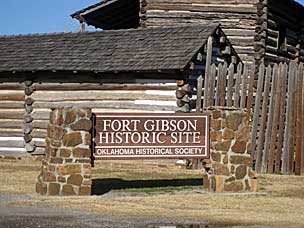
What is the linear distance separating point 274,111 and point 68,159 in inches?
276

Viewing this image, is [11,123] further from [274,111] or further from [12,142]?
[274,111]

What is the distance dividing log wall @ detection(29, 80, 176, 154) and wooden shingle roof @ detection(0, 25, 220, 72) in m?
0.65

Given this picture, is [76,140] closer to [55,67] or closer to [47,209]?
[47,209]

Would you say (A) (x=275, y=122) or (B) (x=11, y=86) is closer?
(A) (x=275, y=122)

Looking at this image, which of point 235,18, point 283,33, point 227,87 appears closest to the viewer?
point 227,87

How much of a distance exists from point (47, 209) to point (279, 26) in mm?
18806

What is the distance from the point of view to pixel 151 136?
1338cm

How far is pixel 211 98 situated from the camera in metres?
18.0

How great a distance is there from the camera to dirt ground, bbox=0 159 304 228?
32.8 ft

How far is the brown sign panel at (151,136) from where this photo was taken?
13.1 m

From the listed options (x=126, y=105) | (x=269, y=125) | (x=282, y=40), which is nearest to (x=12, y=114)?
(x=126, y=105)

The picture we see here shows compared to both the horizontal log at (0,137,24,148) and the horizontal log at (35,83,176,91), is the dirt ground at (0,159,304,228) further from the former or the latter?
the horizontal log at (0,137,24,148)

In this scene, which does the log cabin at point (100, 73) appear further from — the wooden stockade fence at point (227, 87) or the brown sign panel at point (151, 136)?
the brown sign panel at point (151, 136)

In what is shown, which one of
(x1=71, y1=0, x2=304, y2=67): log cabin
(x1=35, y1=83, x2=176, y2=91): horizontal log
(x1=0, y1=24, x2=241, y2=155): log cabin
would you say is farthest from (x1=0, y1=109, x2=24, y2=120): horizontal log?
(x1=71, y1=0, x2=304, y2=67): log cabin
